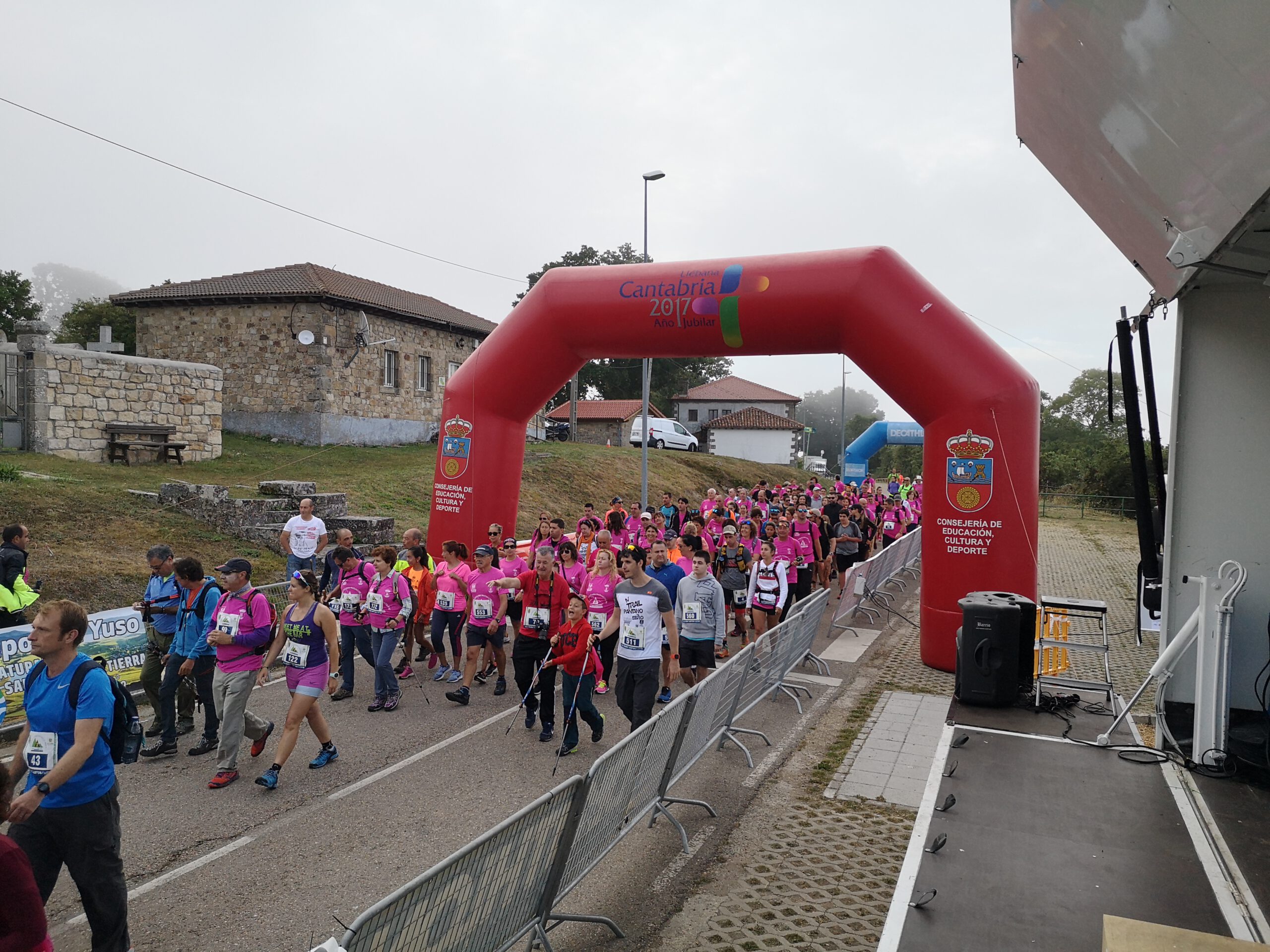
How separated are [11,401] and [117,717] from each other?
698 inches

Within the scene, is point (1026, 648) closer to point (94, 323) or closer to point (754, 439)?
point (94, 323)

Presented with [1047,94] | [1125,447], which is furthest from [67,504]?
[1125,447]

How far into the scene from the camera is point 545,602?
7.78 metres

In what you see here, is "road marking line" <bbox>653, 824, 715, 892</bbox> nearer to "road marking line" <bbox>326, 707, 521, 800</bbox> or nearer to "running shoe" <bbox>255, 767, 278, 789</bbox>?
"road marking line" <bbox>326, 707, 521, 800</bbox>

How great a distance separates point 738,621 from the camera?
11.0 metres

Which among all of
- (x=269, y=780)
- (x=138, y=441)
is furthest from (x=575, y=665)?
(x=138, y=441)

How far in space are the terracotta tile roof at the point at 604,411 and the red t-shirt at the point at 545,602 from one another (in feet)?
125

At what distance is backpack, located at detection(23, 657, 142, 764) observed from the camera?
4.03 meters

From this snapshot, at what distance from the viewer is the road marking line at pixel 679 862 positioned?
5133 millimetres

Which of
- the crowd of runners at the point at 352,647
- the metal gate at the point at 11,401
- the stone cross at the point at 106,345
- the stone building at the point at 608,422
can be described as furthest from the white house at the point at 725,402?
the crowd of runners at the point at 352,647

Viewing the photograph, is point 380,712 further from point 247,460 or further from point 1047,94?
point 247,460

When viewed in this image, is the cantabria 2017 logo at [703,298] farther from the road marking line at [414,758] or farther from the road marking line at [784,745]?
the road marking line at [414,758]

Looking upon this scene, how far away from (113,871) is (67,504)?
1103 centimetres

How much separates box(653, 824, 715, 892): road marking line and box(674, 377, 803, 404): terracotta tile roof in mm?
57439
